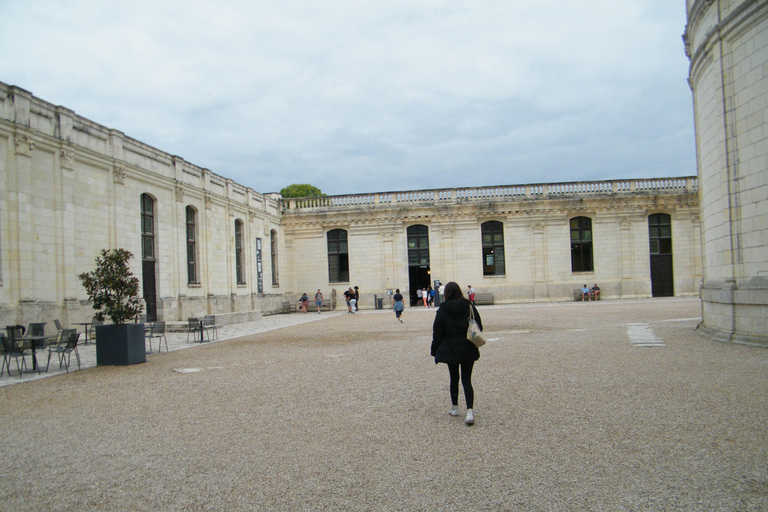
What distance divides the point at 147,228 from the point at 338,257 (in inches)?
591

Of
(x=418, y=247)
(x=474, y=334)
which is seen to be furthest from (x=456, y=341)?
(x=418, y=247)

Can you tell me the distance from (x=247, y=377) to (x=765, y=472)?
7.47 metres

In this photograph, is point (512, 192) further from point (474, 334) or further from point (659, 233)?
point (474, 334)

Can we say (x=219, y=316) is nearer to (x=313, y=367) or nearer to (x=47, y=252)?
(x=47, y=252)

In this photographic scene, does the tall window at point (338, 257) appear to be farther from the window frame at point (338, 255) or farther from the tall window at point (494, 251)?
the tall window at point (494, 251)

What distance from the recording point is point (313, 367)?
10.1m

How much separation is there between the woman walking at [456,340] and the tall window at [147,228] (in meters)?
17.8

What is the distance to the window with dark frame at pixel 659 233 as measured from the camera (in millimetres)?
32719

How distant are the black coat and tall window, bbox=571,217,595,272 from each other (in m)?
29.3

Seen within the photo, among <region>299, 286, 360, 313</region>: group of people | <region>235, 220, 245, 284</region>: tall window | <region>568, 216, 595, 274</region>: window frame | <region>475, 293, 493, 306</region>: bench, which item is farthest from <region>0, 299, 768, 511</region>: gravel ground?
<region>568, 216, 595, 274</region>: window frame

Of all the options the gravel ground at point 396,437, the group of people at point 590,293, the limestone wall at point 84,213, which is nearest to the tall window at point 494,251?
the group of people at point 590,293

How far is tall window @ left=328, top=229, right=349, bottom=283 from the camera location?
113 ft

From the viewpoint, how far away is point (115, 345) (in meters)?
11.1

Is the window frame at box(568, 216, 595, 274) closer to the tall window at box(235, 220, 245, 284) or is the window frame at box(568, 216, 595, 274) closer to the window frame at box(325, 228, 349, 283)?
the window frame at box(325, 228, 349, 283)
